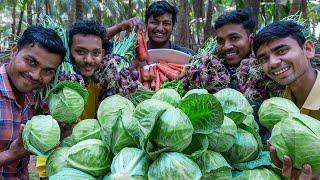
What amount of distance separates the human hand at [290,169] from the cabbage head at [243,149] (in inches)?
5.1

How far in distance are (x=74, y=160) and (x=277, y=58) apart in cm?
148

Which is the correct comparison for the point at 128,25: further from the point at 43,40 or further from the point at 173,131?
the point at 173,131

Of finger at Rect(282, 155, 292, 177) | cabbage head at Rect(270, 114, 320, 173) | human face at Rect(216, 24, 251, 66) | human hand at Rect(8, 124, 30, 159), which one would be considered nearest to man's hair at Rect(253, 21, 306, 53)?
human face at Rect(216, 24, 251, 66)

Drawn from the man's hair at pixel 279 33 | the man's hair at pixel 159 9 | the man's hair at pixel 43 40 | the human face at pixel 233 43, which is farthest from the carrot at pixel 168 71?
the man's hair at pixel 159 9

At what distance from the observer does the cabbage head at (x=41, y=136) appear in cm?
208

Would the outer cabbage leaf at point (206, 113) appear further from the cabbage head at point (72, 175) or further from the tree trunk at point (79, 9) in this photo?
the tree trunk at point (79, 9)

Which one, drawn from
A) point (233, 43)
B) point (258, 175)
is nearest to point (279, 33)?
point (233, 43)

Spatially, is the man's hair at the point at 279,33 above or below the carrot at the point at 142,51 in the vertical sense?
above

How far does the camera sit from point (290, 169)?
71.9 inches

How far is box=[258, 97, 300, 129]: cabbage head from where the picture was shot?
206 centimetres

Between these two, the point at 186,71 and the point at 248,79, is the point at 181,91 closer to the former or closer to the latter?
the point at 186,71

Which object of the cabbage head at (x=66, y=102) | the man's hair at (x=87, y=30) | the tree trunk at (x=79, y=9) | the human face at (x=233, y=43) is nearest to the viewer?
the cabbage head at (x=66, y=102)

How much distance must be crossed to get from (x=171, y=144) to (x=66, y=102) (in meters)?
0.83

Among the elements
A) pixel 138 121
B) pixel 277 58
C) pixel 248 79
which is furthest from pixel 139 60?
pixel 138 121
